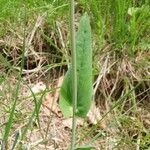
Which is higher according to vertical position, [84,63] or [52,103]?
[84,63]

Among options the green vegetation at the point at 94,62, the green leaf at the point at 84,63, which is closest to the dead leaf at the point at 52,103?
the green vegetation at the point at 94,62

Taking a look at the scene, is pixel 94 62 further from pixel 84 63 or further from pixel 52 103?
pixel 84 63

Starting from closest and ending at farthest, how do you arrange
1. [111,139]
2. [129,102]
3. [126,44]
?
[111,139] < [129,102] < [126,44]

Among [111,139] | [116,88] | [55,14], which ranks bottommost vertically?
[111,139]

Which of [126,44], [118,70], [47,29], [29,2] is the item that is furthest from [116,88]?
[29,2]

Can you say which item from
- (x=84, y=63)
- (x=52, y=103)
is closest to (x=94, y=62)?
(x=52, y=103)

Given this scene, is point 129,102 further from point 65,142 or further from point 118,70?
point 65,142

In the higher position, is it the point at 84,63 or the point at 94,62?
the point at 84,63

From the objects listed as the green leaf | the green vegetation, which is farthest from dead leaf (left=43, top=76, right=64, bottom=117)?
the green leaf

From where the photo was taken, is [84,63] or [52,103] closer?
[84,63]
